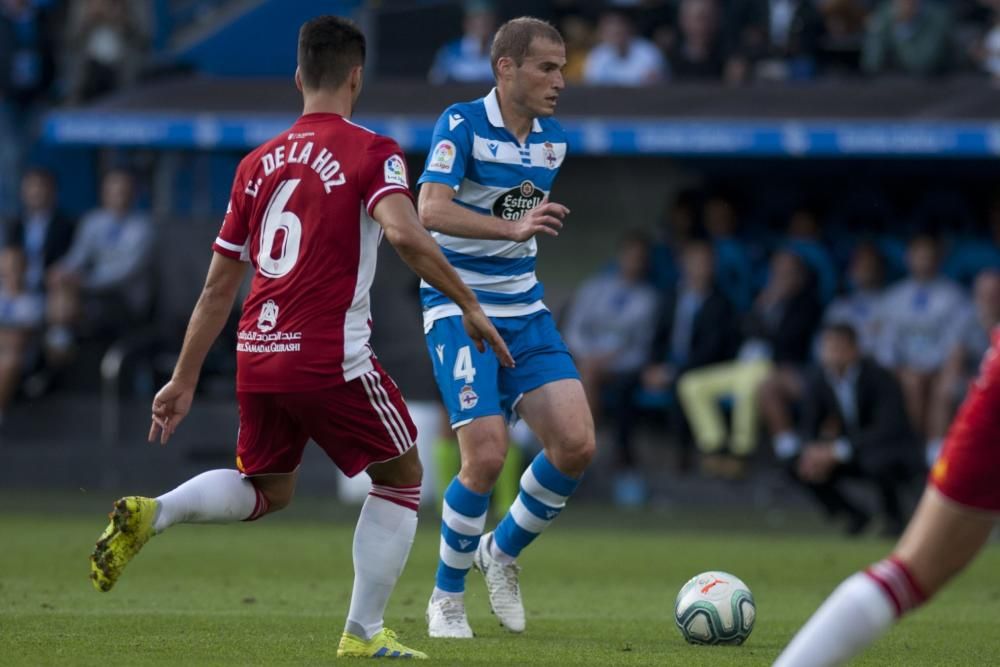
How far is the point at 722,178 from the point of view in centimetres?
1784

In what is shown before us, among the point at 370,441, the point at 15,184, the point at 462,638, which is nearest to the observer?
the point at 370,441

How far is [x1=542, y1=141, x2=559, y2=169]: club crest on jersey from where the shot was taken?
25.2 feet

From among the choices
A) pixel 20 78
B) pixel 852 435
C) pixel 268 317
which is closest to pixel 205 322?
pixel 268 317

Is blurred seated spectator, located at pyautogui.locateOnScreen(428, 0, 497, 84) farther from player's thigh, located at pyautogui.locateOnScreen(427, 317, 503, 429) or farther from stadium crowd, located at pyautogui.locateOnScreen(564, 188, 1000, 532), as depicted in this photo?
player's thigh, located at pyautogui.locateOnScreen(427, 317, 503, 429)

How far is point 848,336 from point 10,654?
29.8ft

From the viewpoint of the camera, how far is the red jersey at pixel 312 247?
598 centimetres

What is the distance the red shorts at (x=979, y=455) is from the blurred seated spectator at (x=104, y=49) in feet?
50.9

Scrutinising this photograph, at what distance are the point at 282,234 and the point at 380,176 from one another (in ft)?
1.35

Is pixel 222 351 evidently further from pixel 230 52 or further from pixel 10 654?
pixel 10 654

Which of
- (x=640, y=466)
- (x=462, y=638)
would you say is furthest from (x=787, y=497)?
(x=462, y=638)

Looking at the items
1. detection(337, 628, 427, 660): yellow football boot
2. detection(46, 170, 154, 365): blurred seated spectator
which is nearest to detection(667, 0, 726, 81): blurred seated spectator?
detection(46, 170, 154, 365): blurred seated spectator

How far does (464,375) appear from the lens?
738cm

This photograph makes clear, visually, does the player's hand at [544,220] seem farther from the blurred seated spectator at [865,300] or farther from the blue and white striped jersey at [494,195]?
the blurred seated spectator at [865,300]

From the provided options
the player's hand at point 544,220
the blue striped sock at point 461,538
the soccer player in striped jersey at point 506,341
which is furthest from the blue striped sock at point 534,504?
the player's hand at point 544,220
